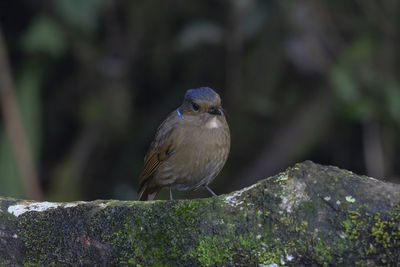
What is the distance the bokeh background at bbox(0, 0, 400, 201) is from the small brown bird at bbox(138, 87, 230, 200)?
155cm

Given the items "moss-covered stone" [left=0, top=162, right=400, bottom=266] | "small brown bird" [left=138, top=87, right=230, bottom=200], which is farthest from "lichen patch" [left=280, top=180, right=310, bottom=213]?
"small brown bird" [left=138, top=87, right=230, bottom=200]

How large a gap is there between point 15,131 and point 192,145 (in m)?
2.29

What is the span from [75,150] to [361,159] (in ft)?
9.63

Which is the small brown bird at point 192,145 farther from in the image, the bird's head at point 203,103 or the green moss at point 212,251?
the green moss at point 212,251

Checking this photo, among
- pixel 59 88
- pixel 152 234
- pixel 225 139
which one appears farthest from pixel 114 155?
pixel 152 234

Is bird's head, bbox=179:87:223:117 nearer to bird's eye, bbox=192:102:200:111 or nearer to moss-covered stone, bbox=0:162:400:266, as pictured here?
bird's eye, bbox=192:102:200:111

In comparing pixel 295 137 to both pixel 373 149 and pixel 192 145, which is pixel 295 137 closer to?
pixel 373 149

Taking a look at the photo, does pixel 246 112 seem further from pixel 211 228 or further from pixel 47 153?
pixel 211 228

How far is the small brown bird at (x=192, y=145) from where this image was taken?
4562 mm

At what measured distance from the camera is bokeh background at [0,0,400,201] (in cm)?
613

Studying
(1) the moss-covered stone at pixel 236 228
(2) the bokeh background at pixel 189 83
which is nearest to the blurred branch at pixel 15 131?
(2) the bokeh background at pixel 189 83

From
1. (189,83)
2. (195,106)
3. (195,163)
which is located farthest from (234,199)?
(189,83)

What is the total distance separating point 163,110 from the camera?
673cm

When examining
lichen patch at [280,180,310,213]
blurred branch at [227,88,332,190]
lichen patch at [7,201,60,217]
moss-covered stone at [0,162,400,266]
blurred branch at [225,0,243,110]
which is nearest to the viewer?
moss-covered stone at [0,162,400,266]
